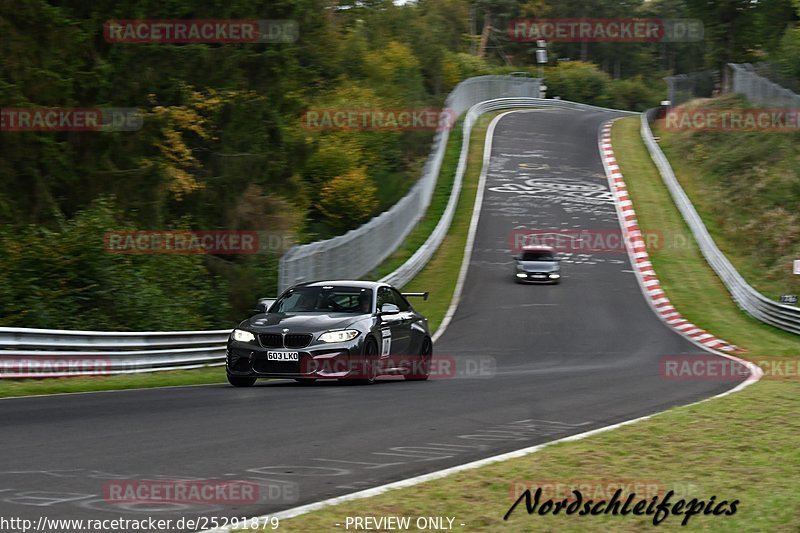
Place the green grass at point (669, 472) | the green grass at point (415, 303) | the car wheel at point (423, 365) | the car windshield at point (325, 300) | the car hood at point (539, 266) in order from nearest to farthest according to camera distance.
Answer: the green grass at point (669, 472)
the green grass at point (415, 303)
the car windshield at point (325, 300)
the car wheel at point (423, 365)
the car hood at point (539, 266)

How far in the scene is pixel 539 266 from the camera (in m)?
35.8

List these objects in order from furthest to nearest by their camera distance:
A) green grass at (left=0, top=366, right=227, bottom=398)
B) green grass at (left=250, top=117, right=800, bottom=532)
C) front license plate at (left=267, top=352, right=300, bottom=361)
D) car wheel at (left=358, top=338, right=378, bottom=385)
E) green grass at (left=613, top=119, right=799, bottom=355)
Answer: green grass at (left=613, top=119, right=799, bottom=355)
car wheel at (left=358, top=338, right=378, bottom=385)
green grass at (left=0, top=366, right=227, bottom=398)
front license plate at (left=267, top=352, right=300, bottom=361)
green grass at (left=250, top=117, right=800, bottom=532)

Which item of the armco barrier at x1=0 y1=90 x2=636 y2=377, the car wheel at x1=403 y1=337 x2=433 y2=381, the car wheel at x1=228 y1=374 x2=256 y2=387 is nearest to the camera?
the car wheel at x1=228 y1=374 x2=256 y2=387

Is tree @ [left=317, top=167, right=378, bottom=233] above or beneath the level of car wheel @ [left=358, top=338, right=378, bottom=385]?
above

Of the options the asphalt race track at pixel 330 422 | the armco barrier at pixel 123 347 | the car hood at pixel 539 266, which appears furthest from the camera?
the car hood at pixel 539 266

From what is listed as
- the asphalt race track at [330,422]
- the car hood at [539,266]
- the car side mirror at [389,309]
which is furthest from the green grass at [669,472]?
the car hood at [539,266]

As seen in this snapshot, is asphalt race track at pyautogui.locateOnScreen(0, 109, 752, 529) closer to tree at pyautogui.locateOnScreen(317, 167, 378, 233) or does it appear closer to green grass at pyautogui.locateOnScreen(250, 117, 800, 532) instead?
green grass at pyautogui.locateOnScreen(250, 117, 800, 532)

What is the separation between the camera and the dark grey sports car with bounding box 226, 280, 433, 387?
14.6 metres

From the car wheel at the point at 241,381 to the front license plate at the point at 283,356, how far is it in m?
0.55

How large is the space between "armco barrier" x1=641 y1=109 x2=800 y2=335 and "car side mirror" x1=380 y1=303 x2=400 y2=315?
15818mm

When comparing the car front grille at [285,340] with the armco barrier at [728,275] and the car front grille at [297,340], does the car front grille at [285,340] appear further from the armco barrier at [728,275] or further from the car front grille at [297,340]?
the armco barrier at [728,275]

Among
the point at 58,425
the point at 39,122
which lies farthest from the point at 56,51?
the point at 58,425

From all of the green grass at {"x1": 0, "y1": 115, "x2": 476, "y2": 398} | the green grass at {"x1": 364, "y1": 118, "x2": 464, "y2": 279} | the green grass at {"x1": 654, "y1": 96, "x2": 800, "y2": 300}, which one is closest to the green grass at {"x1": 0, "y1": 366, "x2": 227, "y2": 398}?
the green grass at {"x1": 0, "y1": 115, "x2": 476, "y2": 398}

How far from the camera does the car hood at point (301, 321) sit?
14.8 metres
